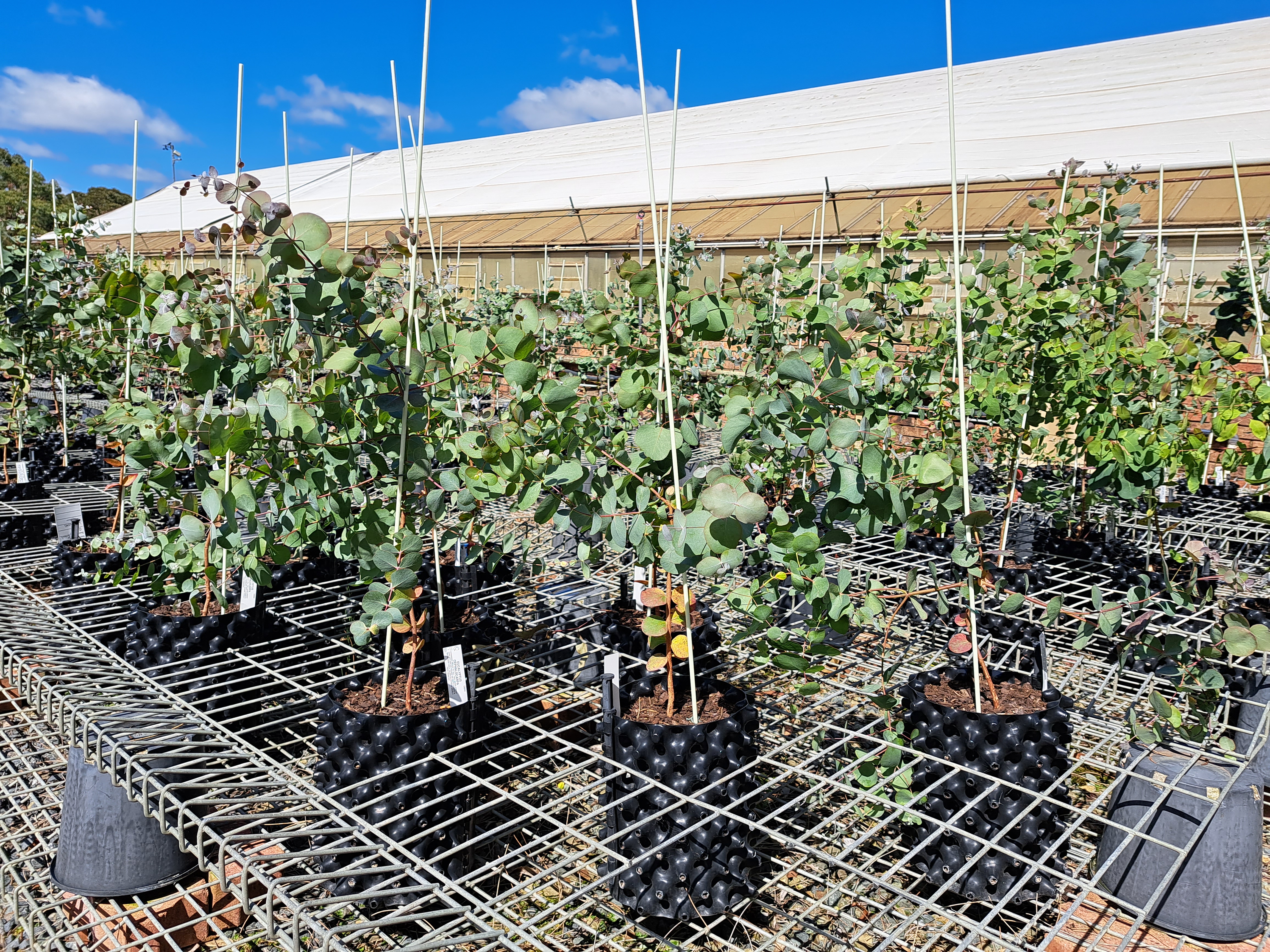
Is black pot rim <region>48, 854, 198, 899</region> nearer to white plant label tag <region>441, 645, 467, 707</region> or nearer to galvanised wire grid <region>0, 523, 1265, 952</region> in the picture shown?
galvanised wire grid <region>0, 523, 1265, 952</region>

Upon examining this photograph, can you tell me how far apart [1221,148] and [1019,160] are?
5.04 ft

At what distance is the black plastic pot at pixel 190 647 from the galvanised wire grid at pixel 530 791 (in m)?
0.03

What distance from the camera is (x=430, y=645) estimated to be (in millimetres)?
1801

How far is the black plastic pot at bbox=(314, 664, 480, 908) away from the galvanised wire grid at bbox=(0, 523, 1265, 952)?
0.03 meters

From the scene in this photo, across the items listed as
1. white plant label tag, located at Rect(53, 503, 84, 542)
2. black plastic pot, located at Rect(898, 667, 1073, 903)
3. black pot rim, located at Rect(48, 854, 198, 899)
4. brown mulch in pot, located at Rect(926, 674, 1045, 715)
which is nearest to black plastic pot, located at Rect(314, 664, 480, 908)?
black pot rim, located at Rect(48, 854, 198, 899)

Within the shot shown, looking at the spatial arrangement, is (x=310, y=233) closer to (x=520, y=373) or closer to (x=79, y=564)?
(x=520, y=373)

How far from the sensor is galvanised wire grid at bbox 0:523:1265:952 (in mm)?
1041

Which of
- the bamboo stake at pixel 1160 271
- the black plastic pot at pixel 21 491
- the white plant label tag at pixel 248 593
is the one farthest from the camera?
the black plastic pot at pixel 21 491

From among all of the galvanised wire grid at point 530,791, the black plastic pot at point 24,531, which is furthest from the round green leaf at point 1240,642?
the black plastic pot at point 24,531

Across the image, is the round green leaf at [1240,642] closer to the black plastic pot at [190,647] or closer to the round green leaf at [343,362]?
the round green leaf at [343,362]

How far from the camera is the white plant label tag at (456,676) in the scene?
145 cm

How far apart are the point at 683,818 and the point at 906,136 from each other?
9441 mm

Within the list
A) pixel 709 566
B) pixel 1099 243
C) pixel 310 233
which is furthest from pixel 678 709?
pixel 1099 243

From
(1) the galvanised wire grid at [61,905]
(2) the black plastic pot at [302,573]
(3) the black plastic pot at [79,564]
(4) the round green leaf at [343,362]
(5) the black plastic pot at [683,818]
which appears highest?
(4) the round green leaf at [343,362]
